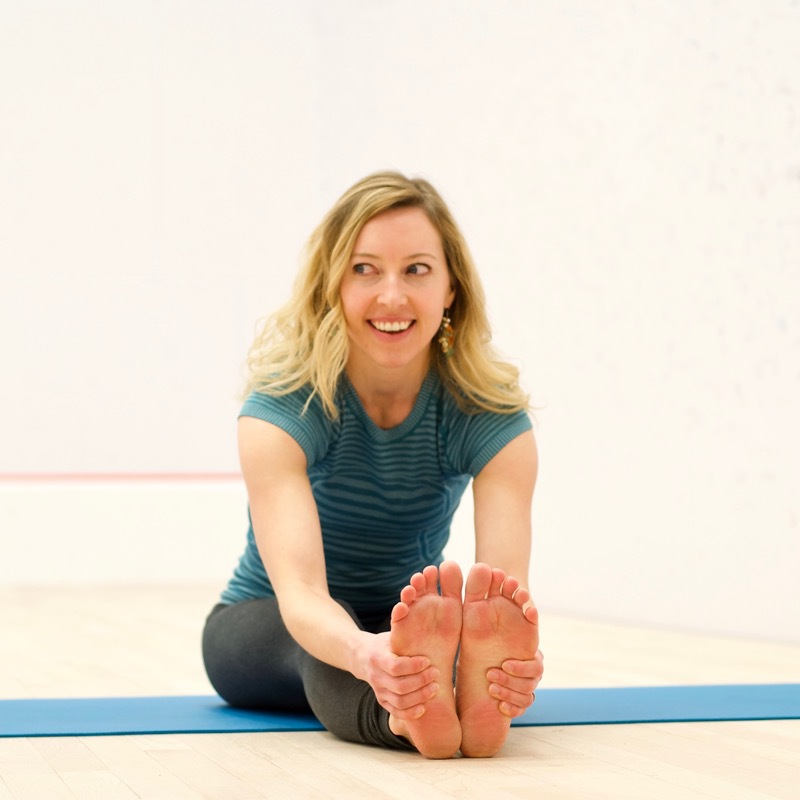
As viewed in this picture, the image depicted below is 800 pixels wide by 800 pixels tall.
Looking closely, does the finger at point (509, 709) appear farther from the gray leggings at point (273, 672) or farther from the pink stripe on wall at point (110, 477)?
the pink stripe on wall at point (110, 477)

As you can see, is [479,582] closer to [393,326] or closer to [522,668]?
[522,668]

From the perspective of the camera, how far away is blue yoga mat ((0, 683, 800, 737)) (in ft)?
6.36

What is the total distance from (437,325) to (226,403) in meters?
4.35

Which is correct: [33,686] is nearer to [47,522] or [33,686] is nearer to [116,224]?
[47,522]

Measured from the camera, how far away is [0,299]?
19.4ft

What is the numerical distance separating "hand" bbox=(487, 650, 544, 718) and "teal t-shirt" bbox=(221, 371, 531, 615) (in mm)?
447

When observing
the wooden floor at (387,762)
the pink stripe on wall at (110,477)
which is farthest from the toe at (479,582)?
the pink stripe on wall at (110,477)

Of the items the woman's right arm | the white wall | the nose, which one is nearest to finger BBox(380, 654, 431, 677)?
the woman's right arm

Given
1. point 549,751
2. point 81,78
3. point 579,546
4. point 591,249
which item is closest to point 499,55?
point 591,249

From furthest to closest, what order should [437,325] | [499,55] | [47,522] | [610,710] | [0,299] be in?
[0,299] → [47,522] → [499,55] → [610,710] → [437,325]

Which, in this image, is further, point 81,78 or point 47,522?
point 81,78

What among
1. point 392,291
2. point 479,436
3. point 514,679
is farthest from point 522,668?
point 392,291

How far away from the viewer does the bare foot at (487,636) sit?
1595 mm

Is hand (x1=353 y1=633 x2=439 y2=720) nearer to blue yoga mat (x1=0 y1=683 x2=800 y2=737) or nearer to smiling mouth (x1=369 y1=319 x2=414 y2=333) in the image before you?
blue yoga mat (x1=0 y1=683 x2=800 y2=737)
